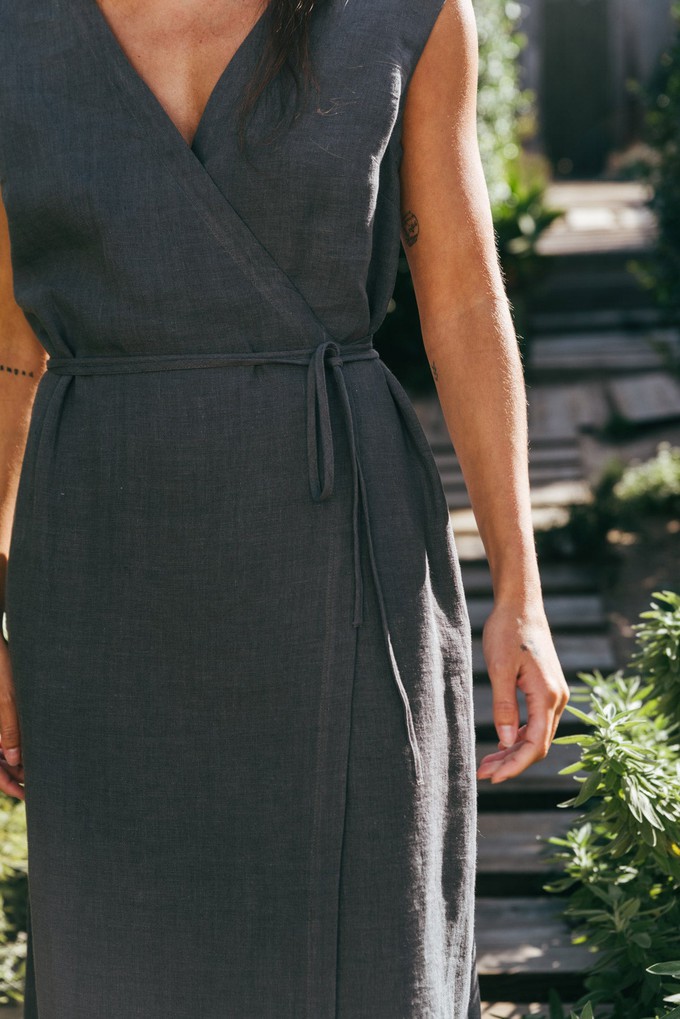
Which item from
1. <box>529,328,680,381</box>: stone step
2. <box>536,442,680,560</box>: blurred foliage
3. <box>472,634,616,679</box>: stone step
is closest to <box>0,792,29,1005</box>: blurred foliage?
<box>472,634,616,679</box>: stone step

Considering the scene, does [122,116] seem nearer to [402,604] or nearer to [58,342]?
[58,342]

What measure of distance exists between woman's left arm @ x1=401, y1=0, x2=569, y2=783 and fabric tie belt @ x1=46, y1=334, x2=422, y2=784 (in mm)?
133

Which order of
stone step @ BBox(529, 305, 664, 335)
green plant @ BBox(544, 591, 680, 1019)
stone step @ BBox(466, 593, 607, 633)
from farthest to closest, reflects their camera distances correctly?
1. stone step @ BBox(529, 305, 664, 335)
2. stone step @ BBox(466, 593, 607, 633)
3. green plant @ BBox(544, 591, 680, 1019)

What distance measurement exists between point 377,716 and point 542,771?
2.53 m

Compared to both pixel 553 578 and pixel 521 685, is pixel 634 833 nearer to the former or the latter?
pixel 521 685

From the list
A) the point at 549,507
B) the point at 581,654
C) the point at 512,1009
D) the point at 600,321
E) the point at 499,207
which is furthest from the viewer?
the point at 600,321

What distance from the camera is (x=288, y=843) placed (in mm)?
1403

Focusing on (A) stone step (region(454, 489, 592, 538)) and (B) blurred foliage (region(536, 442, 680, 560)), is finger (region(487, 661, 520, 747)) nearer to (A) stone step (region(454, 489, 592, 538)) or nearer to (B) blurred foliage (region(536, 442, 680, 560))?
(B) blurred foliage (region(536, 442, 680, 560))

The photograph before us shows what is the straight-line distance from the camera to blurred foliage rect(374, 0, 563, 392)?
7.57 metres

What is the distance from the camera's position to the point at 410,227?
1541 mm

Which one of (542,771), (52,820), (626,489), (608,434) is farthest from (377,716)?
(608,434)

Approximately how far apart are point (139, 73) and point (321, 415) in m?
0.47

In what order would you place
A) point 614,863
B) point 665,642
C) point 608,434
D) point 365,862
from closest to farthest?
1. point 365,862
2. point 665,642
3. point 614,863
4. point 608,434

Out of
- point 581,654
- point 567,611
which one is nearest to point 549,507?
point 567,611
